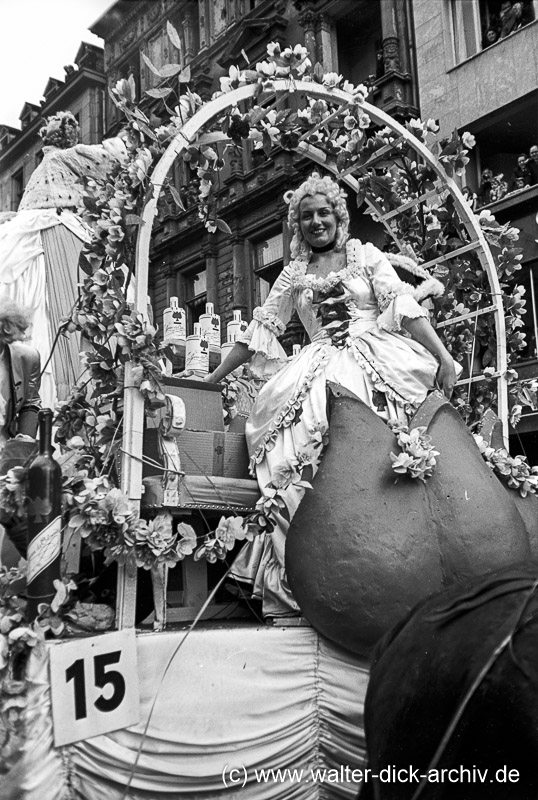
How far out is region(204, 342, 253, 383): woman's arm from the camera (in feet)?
11.3

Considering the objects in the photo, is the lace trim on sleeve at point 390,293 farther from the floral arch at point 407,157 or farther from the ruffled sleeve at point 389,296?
the floral arch at point 407,157

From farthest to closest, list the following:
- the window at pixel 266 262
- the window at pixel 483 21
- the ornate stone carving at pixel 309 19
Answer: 1. the window at pixel 266 262
2. the ornate stone carving at pixel 309 19
3. the window at pixel 483 21

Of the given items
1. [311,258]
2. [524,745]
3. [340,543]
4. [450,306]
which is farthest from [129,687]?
[450,306]

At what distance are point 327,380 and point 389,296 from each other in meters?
0.60

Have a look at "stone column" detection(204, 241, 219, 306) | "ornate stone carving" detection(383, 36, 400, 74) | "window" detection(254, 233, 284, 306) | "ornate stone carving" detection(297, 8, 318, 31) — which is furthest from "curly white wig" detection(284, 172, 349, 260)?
"stone column" detection(204, 241, 219, 306)

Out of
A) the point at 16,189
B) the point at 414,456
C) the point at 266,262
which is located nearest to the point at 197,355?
the point at 414,456

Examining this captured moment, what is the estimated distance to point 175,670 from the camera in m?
2.20

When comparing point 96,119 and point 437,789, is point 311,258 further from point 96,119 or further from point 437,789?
point 437,789

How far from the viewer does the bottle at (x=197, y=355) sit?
378 centimetres

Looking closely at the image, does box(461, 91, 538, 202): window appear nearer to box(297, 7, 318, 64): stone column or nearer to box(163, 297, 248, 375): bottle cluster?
box(297, 7, 318, 64): stone column

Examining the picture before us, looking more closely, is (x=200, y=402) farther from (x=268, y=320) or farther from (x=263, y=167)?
(x=263, y=167)

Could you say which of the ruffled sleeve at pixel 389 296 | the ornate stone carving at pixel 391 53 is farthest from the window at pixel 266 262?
the ruffled sleeve at pixel 389 296

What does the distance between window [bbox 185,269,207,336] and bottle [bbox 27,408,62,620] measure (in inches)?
514

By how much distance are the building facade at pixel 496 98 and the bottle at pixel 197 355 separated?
7.62m
